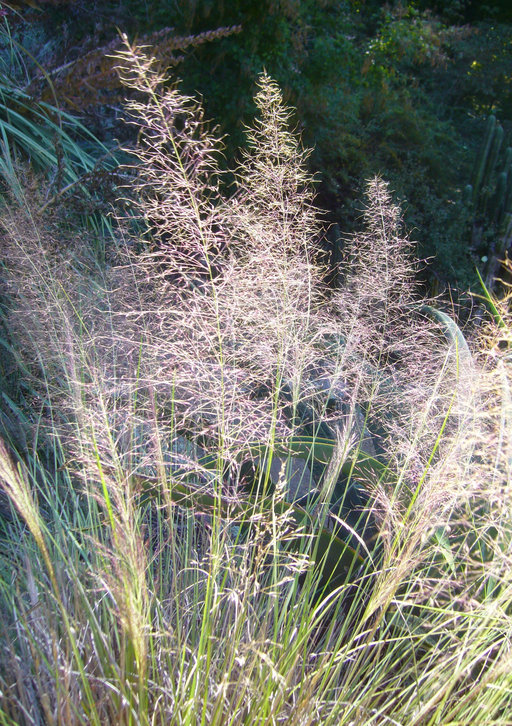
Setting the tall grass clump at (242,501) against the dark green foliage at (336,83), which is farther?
the dark green foliage at (336,83)

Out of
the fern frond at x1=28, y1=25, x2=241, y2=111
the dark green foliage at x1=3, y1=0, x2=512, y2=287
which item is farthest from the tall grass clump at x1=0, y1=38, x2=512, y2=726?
the dark green foliage at x1=3, y1=0, x2=512, y2=287

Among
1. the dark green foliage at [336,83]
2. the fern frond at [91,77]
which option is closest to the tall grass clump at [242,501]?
the fern frond at [91,77]

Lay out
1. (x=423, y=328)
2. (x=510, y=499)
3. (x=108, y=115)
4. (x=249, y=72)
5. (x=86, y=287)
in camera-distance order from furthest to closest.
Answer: (x=108, y=115), (x=249, y=72), (x=86, y=287), (x=423, y=328), (x=510, y=499)

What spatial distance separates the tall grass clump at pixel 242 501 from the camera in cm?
91

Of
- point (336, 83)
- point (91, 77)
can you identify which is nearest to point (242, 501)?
point (91, 77)

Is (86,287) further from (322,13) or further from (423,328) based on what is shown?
(322,13)

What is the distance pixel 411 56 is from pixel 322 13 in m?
2.74

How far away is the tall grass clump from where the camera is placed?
91 cm

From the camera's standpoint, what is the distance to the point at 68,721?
2.68ft

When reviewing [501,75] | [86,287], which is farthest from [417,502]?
[501,75]

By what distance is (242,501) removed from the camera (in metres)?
→ 1.08

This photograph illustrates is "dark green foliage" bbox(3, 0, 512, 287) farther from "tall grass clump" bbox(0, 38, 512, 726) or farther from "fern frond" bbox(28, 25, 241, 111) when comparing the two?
"tall grass clump" bbox(0, 38, 512, 726)

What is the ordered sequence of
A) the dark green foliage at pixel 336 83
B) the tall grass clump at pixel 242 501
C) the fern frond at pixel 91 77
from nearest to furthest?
the tall grass clump at pixel 242 501
the fern frond at pixel 91 77
the dark green foliage at pixel 336 83

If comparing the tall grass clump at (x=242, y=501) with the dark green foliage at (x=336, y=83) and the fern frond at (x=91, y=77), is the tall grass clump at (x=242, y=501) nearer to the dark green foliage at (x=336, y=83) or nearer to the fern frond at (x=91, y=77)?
the fern frond at (x=91, y=77)
